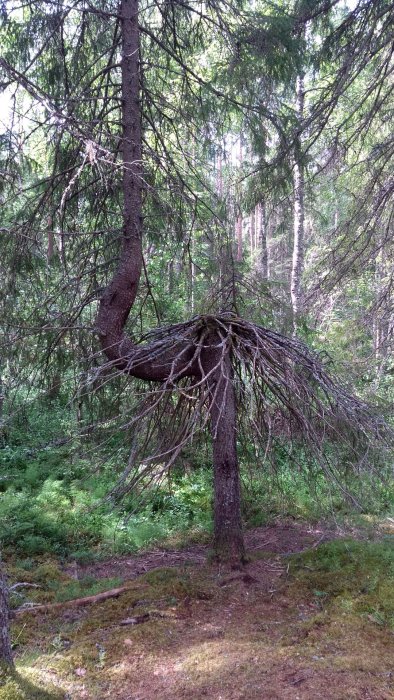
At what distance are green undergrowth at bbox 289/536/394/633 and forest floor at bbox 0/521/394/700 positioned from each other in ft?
0.05

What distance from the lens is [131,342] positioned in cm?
523

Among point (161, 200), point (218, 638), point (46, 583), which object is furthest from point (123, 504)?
point (161, 200)

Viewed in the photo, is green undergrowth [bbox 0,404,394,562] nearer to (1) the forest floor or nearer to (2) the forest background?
(2) the forest background

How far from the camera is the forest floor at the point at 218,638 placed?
10.5ft

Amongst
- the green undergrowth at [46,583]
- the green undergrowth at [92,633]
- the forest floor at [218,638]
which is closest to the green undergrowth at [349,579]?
the forest floor at [218,638]

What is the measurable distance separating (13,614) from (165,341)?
9.14 feet

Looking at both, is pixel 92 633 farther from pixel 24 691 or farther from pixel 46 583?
pixel 46 583

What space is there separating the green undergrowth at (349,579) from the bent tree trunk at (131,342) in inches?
28.9

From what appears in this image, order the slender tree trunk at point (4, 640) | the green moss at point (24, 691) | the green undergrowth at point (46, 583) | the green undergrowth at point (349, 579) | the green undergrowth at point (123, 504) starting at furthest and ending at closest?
the green undergrowth at point (123, 504)
the green undergrowth at point (46, 583)
the green undergrowth at point (349, 579)
the slender tree trunk at point (4, 640)
the green moss at point (24, 691)

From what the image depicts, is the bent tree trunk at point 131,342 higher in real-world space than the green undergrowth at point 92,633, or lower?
higher

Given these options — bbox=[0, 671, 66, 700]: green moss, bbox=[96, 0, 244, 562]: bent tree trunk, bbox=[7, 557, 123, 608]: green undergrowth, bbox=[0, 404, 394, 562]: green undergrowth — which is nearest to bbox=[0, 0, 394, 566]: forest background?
bbox=[0, 404, 394, 562]: green undergrowth

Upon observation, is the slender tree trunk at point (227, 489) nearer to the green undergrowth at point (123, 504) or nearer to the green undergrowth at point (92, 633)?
the green undergrowth at point (92, 633)

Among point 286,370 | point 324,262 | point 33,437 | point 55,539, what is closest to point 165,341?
point 286,370

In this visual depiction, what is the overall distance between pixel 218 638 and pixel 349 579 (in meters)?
1.47
